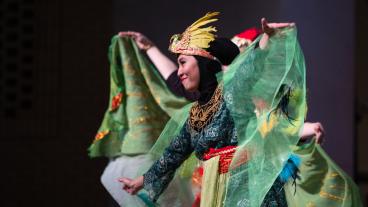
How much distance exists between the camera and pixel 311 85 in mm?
4102

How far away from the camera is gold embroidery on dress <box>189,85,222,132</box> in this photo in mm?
2889

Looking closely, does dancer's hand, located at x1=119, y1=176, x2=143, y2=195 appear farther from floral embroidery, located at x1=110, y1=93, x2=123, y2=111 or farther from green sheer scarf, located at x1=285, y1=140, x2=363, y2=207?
floral embroidery, located at x1=110, y1=93, x2=123, y2=111

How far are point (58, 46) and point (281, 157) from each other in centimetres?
268

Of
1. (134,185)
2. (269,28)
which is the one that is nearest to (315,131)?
(269,28)

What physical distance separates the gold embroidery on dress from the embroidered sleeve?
0.08 m

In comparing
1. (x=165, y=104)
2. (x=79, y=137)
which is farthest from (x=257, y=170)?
(x=79, y=137)

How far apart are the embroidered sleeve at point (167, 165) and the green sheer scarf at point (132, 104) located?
2.24 feet

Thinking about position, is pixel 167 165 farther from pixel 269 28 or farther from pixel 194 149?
pixel 269 28

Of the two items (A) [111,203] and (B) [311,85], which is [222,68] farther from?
(A) [111,203]

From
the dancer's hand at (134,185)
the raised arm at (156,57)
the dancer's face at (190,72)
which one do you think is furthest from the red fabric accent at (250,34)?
the dancer's hand at (134,185)

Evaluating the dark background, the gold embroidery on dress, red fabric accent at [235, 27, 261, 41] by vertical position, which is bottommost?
the dark background

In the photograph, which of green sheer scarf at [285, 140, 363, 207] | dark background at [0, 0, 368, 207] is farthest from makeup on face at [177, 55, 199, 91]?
dark background at [0, 0, 368, 207]

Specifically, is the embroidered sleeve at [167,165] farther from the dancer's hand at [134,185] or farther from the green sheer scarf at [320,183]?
the green sheer scarf at [320,183]

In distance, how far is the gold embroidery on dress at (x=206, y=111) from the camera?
Result: 2.89 m
